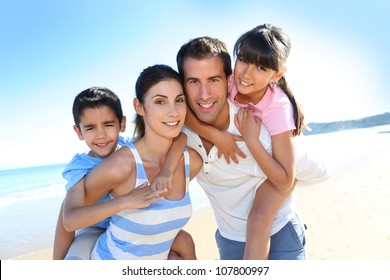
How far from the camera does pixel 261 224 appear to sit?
2857mm

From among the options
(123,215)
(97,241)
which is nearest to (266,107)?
(123,215)

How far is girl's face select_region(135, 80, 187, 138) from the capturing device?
2.69 metres

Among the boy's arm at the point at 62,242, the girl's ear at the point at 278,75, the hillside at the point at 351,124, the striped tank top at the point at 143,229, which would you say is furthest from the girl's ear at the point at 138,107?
the hillside at the point at 351,124

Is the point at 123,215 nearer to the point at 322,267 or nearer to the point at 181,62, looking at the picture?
the point at 181,62

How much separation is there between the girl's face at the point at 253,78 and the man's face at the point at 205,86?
0.31m

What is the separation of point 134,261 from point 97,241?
1.27 ft

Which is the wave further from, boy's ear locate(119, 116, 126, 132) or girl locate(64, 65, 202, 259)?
girl locate(64, 65, 202, 259)

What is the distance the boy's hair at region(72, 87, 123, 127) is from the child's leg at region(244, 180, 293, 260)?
151 cm

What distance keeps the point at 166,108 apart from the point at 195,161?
1.80ft

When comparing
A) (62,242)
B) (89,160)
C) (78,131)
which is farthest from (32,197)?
(89,160)

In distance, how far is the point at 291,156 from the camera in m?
2.86

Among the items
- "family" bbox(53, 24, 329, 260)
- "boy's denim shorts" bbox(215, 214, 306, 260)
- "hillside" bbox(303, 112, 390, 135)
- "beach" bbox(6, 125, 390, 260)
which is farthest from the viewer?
"hillside" bbox(303, 112, 390, 135)

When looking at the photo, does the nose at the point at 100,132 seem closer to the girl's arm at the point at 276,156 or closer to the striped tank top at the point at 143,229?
the striped tank top at the point at 143,229

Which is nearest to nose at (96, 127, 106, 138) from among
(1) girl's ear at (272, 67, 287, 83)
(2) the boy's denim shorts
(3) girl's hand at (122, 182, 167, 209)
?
(3) girl's hand at (122, 182, 167, 209)
